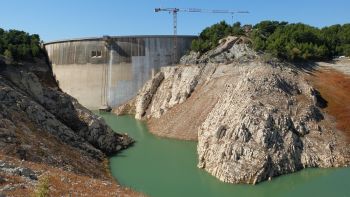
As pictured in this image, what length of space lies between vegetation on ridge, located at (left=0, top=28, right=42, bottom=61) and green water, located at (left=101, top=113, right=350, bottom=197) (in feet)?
175

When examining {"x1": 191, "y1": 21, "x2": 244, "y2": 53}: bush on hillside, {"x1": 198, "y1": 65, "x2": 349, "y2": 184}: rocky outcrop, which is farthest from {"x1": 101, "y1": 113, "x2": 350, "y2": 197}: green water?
{"x1": 191, "y1": 21, "x2": 244, "y2": 53}: bush on hillside

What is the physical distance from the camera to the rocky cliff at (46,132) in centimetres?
3344

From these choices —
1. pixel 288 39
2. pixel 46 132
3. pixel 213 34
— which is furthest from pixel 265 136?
pixel 213 34

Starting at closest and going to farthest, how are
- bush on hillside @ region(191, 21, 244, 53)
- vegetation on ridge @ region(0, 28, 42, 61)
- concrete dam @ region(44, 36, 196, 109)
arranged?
bush on hillside @ region(191, 21, 244, 53) < concrete dam @ region(44, 36, 196, 109) < vegetation on ridge @ region(0, 28, 42, 61)

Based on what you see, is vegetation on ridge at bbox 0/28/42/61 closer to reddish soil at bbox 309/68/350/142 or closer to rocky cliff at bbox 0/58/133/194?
rocky cliff at bbox 0/58/133/194

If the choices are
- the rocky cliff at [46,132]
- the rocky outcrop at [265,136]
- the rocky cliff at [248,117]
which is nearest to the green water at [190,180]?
the rocky outcrop at [265,136]

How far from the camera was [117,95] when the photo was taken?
278 feet

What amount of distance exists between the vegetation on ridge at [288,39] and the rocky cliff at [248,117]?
3018 mm

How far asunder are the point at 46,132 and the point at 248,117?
18.1 m

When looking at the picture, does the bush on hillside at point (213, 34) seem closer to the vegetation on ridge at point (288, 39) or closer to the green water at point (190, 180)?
the vegetation on ridge at point (288, 39)

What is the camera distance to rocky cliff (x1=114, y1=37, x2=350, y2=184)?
128 feet

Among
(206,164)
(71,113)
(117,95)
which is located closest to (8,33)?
(117,95)

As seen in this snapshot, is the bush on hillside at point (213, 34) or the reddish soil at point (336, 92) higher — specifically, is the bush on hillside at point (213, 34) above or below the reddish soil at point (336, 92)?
above

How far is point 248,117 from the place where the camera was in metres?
42.4
